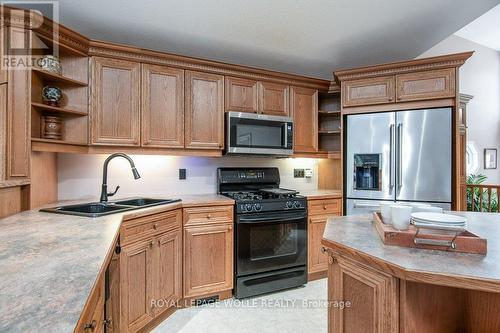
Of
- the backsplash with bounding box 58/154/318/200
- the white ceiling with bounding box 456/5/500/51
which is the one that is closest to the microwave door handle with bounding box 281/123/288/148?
the backsplash with bounding box 58/154/318/200

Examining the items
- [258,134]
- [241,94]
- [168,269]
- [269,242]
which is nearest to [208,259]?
[168,269]

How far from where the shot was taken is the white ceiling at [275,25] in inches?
85.5

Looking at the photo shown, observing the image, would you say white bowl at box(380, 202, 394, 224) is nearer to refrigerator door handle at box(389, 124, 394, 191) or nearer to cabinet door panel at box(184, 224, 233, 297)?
cabinet door panel at box(184, 224, 233, 297)

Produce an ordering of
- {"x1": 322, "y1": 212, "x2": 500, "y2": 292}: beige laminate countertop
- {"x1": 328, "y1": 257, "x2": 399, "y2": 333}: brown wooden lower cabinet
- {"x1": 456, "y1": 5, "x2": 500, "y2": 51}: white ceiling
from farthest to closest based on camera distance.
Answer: {"x1": 456, "y1": 5, "x2": 500, "y2": 51}: white ceiling
{"x1": 328, "y1": 257, "x2": 399, "y2": 333}: brown wooden lower cabinet
{"x1": 322, "y1": 212, "x2": 500, "y2": 292}: beige laminate countertop

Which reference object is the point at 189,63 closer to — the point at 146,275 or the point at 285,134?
the point at 285,134

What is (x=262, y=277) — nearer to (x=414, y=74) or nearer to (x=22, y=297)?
(x=22, y=297)

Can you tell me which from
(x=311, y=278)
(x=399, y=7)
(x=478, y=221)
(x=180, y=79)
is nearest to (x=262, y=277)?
(x=311, y=278)

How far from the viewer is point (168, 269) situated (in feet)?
7.30

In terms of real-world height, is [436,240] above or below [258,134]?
below

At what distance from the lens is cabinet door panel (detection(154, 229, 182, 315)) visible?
2.12 metres

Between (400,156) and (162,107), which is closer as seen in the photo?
(162,107)

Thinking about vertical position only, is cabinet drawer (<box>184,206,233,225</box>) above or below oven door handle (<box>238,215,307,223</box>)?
above

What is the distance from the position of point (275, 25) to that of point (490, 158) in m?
5.76

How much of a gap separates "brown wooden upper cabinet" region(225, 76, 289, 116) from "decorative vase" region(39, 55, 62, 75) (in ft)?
4.70
